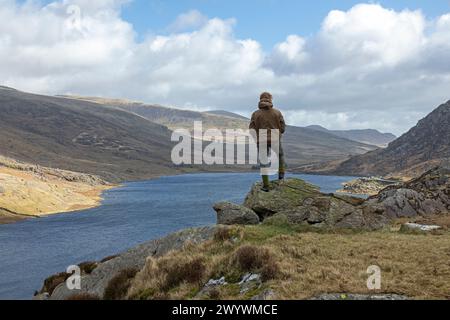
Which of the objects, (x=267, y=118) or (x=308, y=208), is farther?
(x=267, y=118)

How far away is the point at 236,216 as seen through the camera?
24.0 m

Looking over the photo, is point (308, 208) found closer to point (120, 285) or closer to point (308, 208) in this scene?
point (308, 208)

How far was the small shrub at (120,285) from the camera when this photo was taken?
16.7m

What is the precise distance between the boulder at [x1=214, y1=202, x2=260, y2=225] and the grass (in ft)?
12.3

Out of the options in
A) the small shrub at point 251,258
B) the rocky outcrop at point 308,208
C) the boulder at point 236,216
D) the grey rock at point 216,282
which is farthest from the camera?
the boulder at point 236,216

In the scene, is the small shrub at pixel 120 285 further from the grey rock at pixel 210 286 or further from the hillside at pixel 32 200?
the hillside at pixel 32 200

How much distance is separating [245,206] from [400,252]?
10.9 m

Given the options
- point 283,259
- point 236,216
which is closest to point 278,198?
point 236,216

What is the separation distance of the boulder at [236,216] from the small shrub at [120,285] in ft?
22.1

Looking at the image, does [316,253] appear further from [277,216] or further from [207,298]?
[277,216]

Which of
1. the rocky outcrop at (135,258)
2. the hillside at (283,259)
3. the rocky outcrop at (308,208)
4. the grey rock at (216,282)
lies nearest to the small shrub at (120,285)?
the hillside at (283,259)

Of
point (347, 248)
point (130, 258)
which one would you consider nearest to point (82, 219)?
point (130, 258)

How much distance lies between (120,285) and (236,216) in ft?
28.1

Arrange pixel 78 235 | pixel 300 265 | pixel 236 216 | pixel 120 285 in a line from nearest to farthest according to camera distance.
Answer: pixel 300 265, pixel 120 285, pixel 236 216, pixel 78 235
